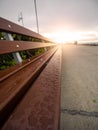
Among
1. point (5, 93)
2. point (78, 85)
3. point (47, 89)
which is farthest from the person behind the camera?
point (78, 85)

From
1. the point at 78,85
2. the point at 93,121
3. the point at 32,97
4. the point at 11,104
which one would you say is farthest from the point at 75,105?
the point at 11,104

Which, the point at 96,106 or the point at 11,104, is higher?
the point at 11,104

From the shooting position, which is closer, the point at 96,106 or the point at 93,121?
the point at 93,121

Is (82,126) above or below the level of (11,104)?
below

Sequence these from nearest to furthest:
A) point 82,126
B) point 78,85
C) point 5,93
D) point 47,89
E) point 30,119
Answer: point 30,119, point 5,93, point 47,89, point 82,126, point 78,85

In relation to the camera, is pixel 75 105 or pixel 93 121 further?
pixel 75 105

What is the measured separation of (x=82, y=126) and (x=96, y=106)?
1.14 feet

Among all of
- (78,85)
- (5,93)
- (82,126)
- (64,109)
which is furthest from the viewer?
(78,85)

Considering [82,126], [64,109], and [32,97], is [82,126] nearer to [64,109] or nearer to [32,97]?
[64,109]

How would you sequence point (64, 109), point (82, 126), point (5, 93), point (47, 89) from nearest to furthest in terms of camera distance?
point (5, 93)
point (47, 89)
point (82, 126)
point (64, 109)

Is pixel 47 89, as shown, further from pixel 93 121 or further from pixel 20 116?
pixel 93 121

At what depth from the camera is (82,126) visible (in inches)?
39.1

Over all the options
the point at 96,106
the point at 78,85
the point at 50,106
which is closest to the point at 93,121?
the point at 96,106

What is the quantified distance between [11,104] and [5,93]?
73 millimetres
